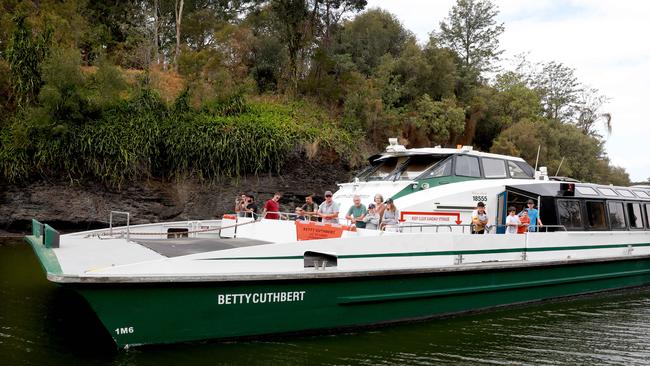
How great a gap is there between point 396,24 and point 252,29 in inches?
376

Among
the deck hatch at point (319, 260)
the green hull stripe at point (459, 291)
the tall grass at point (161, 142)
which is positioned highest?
the tall grass at point (161, 142)

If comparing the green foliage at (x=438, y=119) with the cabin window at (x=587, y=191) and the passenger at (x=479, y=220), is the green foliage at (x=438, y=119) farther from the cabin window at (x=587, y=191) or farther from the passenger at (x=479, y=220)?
the passenger at (x=479, y=220)

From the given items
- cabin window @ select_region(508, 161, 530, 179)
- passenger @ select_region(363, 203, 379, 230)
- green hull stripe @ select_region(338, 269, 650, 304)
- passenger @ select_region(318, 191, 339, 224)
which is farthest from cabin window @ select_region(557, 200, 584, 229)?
passenger @ select_region(318, 191, 339, 224)

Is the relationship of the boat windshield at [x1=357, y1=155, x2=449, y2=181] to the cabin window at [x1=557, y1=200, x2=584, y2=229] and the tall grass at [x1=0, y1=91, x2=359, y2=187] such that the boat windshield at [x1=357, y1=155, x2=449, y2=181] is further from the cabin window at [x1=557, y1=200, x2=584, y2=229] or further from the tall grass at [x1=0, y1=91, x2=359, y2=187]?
the tall grass at [x1=0, y1=91, x2=359, y2=187]

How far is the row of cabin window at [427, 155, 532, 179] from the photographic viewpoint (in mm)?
10992

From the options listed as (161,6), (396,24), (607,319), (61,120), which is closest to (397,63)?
(396,24)

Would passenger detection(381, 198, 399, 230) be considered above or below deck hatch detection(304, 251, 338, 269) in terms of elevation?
above

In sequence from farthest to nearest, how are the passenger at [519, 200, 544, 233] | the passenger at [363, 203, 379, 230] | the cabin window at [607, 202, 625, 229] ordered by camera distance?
the cabin window at [607, 202, 625, 229] → the passenger at [519, 200, 544, 233] → the passenger at [363, 203, 379, 230]

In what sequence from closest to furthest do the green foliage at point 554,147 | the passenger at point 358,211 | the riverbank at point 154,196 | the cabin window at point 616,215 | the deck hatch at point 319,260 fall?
the deck hatch at point 319,260 → the passenger at point 358,211 → the cabin window at point 616,215 → the riverbank at point 154,196 → the green foliage at point 554,147

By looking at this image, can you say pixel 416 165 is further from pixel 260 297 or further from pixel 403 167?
pixel 260 297

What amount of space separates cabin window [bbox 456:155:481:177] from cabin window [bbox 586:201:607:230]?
2.78 meters

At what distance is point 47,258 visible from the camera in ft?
24.9

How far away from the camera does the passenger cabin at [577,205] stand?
37.4 ft

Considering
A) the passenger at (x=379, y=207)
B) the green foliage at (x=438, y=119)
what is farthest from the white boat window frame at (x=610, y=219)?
the green foliage at (x=438, y=119)
